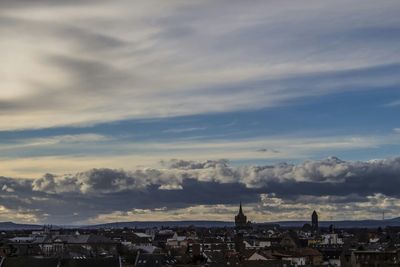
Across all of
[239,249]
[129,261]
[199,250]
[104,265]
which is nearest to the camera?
[104,265]

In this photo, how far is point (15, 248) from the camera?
193 metres

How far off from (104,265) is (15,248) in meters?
95.7

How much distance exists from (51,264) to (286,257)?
219 feet

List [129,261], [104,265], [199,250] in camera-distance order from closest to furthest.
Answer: [104,265]
[129,261]
[199,250]

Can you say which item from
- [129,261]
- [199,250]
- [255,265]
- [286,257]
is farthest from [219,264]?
[199,250]

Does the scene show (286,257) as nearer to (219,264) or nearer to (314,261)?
(314,261)

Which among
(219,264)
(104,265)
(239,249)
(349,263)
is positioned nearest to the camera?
(104,265)

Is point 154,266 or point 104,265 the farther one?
point 154,266

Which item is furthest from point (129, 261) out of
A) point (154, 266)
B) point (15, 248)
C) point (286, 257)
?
point (15, 248)

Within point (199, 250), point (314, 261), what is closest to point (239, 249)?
point (199, 250)

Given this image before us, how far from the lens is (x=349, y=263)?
157625 mm

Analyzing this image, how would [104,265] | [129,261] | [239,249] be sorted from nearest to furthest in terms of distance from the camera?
1. [104,265]
2. [129,261]
3. [239,249]

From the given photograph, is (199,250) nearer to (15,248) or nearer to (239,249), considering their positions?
(239,249)

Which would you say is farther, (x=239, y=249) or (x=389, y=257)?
(x=239, y=249)
